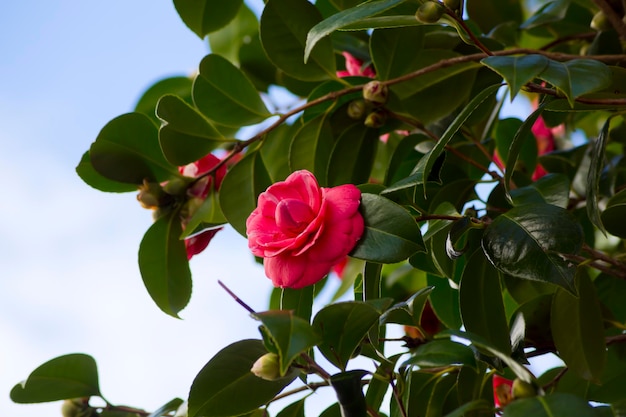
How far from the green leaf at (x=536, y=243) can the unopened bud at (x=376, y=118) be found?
0.85 feet

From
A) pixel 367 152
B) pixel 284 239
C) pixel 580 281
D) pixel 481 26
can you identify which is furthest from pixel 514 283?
pixel 481 26

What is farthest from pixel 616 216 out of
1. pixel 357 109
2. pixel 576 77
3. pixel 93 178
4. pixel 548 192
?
pixel 93 178

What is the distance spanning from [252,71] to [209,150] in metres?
0.24

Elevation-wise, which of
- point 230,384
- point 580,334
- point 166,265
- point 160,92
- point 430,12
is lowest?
point 580,334

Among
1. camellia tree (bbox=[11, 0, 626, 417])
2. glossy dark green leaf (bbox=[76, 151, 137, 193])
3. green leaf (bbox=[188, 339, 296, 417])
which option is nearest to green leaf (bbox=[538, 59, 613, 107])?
camellia tree (bbox=[11, 0, 626, 417])

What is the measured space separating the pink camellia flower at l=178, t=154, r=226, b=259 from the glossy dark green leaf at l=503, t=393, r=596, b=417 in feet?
1.68

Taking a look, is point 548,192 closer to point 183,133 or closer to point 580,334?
point 580,334

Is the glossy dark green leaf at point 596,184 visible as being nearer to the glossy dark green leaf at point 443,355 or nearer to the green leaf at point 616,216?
the green leaf at point 616,216

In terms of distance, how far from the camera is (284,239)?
729mm

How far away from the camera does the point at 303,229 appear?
0.73 metres

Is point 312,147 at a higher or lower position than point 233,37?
lower

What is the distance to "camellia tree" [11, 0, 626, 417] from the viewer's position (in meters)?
0.67

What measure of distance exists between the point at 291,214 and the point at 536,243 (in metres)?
0.20

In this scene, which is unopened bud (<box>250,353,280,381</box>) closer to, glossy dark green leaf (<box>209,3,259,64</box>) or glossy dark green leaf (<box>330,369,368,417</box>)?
glossy dark green leaf (<box>330,369,368,417</box>)
